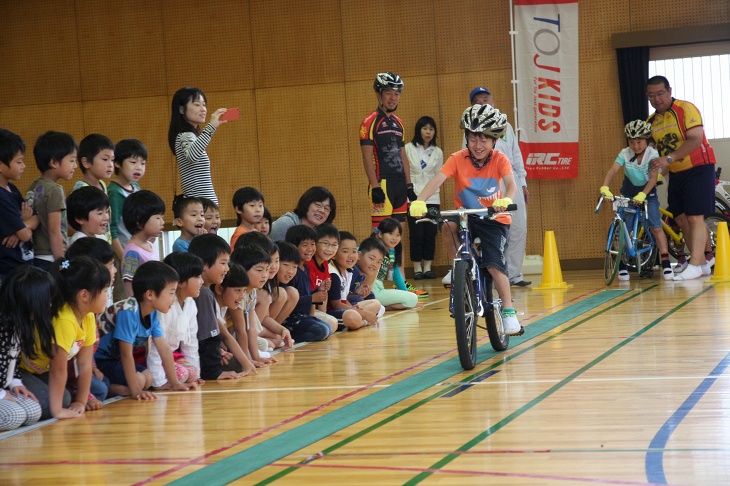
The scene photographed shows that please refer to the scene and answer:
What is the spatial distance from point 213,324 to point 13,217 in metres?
1.12

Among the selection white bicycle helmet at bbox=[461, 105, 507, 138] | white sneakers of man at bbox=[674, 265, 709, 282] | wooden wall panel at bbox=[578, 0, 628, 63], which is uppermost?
wooden wall panel at bbox=[578, 0, 628, 63]

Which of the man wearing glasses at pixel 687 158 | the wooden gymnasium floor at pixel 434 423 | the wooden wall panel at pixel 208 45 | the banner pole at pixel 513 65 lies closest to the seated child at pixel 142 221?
the wooden gymnasium floor at pixel 434 423

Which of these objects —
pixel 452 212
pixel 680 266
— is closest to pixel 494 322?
pixel 452 212

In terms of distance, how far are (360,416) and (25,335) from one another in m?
1.40

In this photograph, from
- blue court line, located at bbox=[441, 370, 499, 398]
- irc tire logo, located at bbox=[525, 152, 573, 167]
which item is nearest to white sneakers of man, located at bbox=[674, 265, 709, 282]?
irc tire logo, located at bbox=[525, 152, 573, 167]

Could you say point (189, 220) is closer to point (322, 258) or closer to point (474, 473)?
point (322, 258)

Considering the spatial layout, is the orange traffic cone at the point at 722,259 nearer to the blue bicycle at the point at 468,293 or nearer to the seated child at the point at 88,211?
the blue bicycle at the point at 468,293

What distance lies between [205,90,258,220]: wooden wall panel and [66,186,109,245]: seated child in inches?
269

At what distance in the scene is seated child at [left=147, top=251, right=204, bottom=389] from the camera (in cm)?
481

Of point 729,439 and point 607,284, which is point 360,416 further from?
point 607,284

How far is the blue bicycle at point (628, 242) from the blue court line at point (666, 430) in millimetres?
4689

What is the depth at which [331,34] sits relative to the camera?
466 inches

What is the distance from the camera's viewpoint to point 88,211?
512 centimetres

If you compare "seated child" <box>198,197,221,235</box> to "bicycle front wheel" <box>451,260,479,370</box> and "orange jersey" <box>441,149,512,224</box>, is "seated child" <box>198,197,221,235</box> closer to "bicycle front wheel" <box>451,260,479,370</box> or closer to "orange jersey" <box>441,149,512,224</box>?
"orange jersey" <box>441,149,512,224</box>
